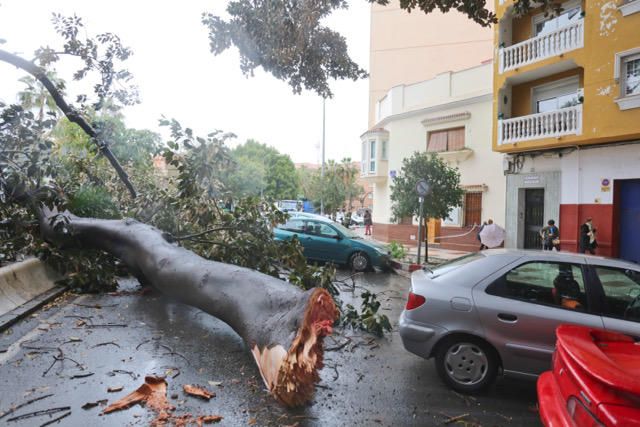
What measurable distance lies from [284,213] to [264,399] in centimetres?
435

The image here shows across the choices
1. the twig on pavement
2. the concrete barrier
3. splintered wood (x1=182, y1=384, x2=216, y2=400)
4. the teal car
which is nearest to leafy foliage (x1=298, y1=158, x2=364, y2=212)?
the teal car

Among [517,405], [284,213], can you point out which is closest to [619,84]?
[284,213]

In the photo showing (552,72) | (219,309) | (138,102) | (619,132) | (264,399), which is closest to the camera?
(264,399)

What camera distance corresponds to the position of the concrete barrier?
17.3 feet

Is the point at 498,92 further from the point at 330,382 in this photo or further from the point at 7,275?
the point at 7,275

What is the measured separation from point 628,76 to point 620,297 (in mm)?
10264

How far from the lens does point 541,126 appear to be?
13039 millimetres

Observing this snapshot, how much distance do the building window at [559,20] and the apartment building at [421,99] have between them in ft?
10.4

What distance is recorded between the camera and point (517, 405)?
362 centimetres

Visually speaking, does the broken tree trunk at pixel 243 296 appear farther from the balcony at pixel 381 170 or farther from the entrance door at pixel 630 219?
the balcony at pixel 381 170

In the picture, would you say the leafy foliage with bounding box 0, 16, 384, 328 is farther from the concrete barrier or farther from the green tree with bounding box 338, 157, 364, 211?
the green tree with bounding box 338, 157, 364, 211

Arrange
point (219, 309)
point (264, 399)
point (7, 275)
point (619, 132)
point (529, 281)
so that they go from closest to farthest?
point (264, 399)
point (529, 281)
point (219, 309)
point (7, 275)
point (619, 132)

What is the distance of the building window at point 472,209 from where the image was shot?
17.7m

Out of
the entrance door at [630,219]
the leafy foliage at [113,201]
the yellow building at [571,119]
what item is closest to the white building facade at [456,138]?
the yellow building at [571,119]
